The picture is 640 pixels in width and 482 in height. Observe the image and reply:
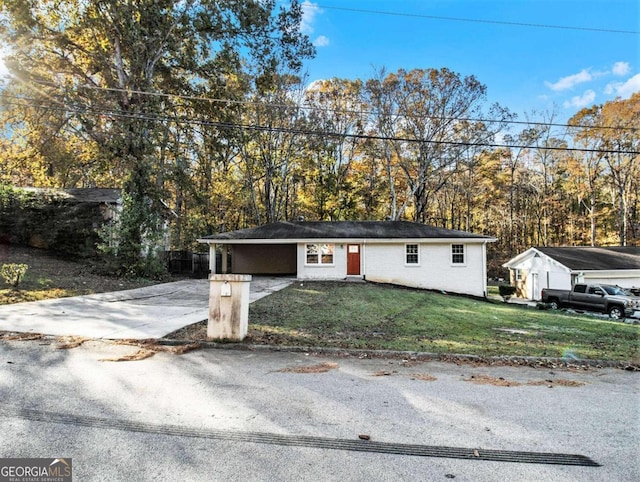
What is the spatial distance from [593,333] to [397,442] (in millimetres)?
8915

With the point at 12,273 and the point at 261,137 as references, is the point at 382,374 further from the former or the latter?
the point at 261,137

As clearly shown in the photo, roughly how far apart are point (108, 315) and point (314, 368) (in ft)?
20.4

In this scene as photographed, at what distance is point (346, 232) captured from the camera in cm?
2094

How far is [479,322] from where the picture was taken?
10.3 m

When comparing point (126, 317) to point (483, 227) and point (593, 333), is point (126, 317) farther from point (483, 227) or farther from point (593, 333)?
point (483, 227)

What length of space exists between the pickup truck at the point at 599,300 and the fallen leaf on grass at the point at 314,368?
57.4ft

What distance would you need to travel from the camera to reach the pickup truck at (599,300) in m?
16.9

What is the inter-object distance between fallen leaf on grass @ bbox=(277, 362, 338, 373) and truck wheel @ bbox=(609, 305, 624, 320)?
1756cm

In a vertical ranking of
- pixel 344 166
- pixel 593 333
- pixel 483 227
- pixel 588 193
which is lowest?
pixel 593 333

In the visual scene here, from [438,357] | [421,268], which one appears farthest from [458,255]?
[438,357]

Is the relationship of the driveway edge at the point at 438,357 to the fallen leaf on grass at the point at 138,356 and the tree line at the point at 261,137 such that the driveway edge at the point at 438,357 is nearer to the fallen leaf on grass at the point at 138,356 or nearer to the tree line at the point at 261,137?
the fallen leaf on grass at the point at 138,356

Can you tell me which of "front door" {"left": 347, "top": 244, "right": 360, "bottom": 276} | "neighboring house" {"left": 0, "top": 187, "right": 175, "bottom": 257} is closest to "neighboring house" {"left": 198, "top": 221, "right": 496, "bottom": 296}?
"front door" {"left": 347, "top": 244, "right": 360, "bottom": 276}

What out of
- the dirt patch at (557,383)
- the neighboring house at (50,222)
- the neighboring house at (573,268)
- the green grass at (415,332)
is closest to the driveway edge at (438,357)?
the green grass at (415,332)

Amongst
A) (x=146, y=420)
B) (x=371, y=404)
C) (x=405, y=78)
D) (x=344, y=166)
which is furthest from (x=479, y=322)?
(x=344, y=166)
